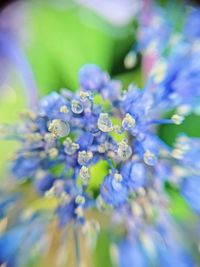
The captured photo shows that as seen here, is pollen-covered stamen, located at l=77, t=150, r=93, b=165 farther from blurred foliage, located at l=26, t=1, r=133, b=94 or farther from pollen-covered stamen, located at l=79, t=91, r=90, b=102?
blurred foliage, located at l=26, t=1, r=133, b=94

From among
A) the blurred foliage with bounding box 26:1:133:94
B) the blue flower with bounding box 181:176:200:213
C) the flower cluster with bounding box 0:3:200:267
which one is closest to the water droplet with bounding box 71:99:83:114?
the flower cluster with bounding box 0:3:200:267

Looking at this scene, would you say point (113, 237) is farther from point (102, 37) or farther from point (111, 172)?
point (102, 37)

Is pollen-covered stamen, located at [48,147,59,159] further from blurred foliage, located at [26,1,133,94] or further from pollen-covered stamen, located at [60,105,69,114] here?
blurred foliage, located at [26,1,133,94]

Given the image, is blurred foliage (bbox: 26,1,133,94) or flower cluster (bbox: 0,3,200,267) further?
blurred foliage (bbox: 26,1,133,94)

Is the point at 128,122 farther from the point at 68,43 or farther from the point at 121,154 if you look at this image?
the point at 68,43

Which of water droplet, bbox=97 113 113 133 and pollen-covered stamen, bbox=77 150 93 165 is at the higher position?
water droplet, bbox=97 113 113 133

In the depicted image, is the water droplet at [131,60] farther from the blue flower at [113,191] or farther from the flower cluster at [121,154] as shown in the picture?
the blue flower at [113,191]

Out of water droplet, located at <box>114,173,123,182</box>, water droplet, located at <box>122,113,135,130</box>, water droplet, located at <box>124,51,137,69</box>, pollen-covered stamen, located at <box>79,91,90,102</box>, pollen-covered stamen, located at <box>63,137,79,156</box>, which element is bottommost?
water droplet, located at <box>114,173,123,182</box>
